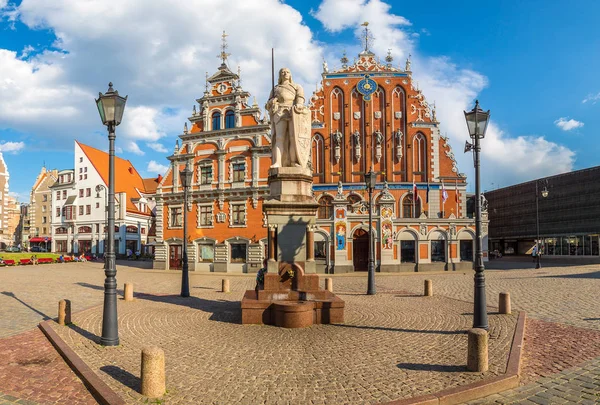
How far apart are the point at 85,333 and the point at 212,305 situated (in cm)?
501

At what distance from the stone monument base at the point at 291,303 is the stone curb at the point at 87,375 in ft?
13.5

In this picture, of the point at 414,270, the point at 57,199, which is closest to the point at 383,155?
the point at 414,270

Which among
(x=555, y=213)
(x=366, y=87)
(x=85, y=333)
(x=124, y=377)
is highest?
(x=366, y=87)

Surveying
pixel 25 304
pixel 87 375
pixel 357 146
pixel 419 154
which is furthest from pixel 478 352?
pixel 419 154

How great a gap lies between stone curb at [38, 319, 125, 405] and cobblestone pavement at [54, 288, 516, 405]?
19cm

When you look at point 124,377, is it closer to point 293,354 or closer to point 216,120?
point 293,354

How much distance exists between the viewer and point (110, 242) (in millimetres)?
9266

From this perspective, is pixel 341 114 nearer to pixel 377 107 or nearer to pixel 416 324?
pixel 377 107

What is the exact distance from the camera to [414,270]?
105ft

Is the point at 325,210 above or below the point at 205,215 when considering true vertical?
above

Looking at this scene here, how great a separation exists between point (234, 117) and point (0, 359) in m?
29.0

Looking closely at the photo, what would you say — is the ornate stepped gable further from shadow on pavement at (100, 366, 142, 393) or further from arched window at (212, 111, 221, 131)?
shadow on pavement at (100, 366, 142, 393)

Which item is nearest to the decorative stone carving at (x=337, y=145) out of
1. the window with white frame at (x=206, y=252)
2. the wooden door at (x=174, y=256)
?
the window with white frame at (x=206, y=252)

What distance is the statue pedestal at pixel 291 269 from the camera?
1044 centimetres
